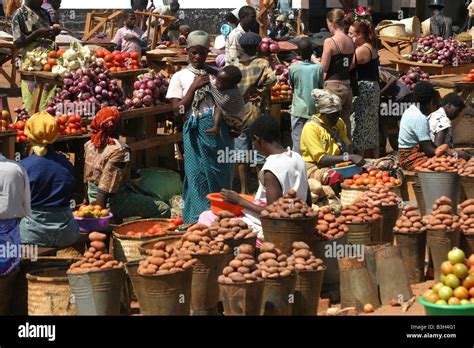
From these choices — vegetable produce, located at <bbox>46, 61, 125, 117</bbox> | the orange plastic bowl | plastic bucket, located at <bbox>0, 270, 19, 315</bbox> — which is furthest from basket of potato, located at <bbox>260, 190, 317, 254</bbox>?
vegetable produce, located at <bbox>46, 61, 125, 117</bbox>

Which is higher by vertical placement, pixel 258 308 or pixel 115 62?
pixel 115 62

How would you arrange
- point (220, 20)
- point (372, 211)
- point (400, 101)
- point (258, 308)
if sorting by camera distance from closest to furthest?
point (258, 308), point (372, 211), point (400, 101), point (220, 20)

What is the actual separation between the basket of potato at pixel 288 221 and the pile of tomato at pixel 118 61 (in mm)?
5334

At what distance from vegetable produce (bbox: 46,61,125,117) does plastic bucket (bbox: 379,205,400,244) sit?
12.4 ft

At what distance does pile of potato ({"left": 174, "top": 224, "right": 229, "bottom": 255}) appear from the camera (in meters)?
8.18

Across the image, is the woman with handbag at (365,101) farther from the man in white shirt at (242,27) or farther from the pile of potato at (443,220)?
the pile of potato at (443,220)

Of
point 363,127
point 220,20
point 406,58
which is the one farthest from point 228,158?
point 220,20

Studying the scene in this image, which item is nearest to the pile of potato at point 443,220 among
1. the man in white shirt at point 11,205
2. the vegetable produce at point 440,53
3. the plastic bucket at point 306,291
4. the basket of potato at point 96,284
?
the plastic bucket at point 306,291

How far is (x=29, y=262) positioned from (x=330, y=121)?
405 cm

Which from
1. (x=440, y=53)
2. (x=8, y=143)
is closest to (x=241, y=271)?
(x=8, y=143)

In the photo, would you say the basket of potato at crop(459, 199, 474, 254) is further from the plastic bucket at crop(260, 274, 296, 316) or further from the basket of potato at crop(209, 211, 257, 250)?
the plastic bucket at crop(260, 274, 296, 316)

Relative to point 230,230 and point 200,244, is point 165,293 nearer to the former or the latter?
point 200,244
